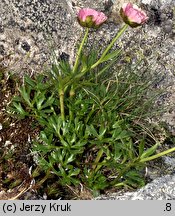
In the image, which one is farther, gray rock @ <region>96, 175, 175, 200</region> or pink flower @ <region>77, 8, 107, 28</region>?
gray rock @ <region>96, 175, 175, 200</region>

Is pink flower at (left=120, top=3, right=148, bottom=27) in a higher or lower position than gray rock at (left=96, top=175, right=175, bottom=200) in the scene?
higher

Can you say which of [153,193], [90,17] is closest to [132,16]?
[90,17]

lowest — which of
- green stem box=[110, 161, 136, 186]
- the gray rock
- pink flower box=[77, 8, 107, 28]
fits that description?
the gray rock

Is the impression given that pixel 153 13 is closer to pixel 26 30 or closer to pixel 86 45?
pixel 86 45

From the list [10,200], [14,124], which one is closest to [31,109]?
[14,124]

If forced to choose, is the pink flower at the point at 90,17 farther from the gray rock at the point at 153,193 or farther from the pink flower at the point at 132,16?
the gray rock at the point at 153,193

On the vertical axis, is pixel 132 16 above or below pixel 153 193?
above

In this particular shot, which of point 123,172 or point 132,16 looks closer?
point 132,16

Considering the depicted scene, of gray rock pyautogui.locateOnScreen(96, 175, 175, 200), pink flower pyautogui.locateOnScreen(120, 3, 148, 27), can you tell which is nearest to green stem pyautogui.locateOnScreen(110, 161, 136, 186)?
gray rock pyautogui.locateOnScreen(96, 175, 175, 200)

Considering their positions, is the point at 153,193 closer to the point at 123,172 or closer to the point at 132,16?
the point at 123,172

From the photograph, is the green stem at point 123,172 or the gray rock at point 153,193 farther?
the gray rock at point 153,193

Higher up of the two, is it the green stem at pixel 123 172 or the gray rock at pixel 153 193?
the green stem at pixel 123 172

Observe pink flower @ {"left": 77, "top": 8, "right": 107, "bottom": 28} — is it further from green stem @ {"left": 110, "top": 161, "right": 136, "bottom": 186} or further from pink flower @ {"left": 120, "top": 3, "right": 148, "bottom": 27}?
green stem @ {"left": 110, "top": 161, "right": 136, "bottom": 186}

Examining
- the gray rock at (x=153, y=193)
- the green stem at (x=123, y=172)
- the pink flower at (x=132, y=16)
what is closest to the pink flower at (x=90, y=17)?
the pink flower at (x=132, y=16)
